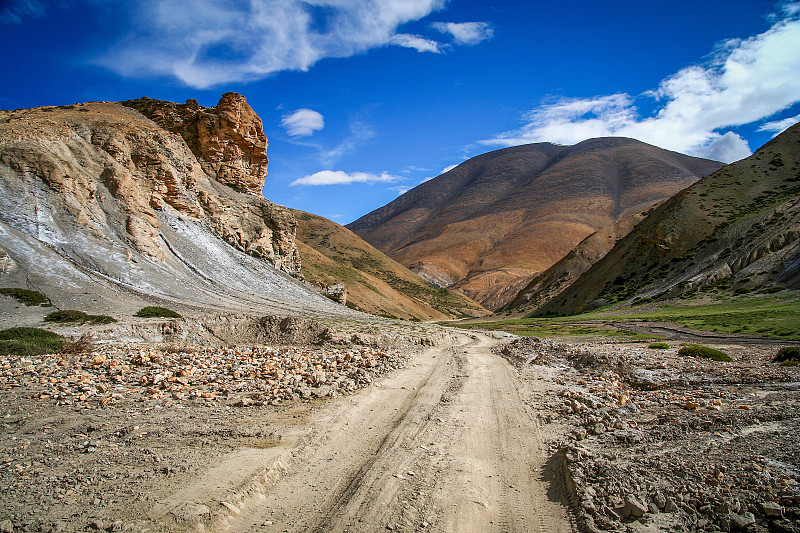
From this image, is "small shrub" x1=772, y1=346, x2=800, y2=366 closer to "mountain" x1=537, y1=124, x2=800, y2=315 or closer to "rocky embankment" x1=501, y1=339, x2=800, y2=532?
"rocky embankment" x1=501, y1=339, x2=800, y2=532

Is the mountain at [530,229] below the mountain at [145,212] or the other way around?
the other way around

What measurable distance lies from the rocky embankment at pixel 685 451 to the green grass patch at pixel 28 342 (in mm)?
14014

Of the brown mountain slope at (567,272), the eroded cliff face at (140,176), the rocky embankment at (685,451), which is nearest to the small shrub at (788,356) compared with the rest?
the rocky embankment at (685,451)

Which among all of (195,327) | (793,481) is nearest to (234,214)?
(195,327)

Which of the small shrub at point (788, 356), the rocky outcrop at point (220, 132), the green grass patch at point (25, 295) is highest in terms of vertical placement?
the rocky outcrop at point (220, 132)

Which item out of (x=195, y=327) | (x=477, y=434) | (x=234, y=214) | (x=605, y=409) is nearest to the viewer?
(x=477, y=434)

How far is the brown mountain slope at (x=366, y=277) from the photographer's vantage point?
6141 centimetres

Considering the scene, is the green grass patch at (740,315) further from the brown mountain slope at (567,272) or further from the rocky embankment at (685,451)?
the brown mountain slope at (567,272)

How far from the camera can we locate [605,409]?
7.88 meters

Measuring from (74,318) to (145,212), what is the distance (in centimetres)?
1877

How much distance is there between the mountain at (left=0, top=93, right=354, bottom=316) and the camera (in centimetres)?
2369

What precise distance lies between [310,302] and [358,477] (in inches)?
1286

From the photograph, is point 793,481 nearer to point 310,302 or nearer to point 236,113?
point 310,302

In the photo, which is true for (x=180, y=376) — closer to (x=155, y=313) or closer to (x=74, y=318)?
(x=74, y=318)
